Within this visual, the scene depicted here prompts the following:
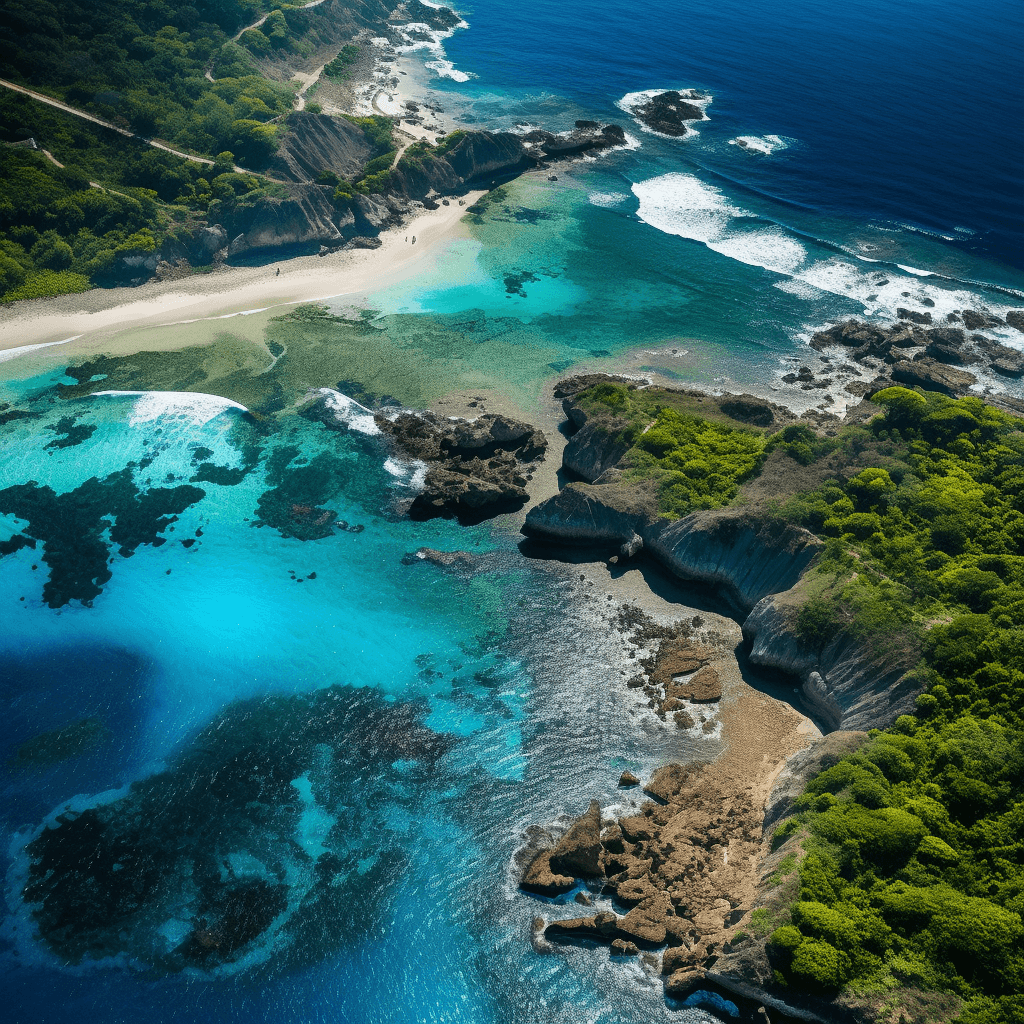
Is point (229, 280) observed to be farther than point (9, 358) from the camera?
Yes

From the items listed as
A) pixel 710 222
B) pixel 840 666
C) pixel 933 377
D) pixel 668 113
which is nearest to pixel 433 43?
pixel 668 113

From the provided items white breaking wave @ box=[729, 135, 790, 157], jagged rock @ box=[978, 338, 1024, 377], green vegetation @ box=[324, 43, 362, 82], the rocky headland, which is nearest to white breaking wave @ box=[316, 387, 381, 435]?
the rocky headland

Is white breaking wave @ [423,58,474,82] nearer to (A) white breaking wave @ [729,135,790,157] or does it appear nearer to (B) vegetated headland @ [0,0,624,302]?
(B) vegetated headland @ [0,0,624,302]

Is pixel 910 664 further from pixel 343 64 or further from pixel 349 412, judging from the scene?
pixel 343 64

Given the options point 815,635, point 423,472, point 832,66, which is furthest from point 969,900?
point 832,66

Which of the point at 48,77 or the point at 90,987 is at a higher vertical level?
the point at 48,77

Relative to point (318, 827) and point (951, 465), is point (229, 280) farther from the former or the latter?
point (951, 465)
